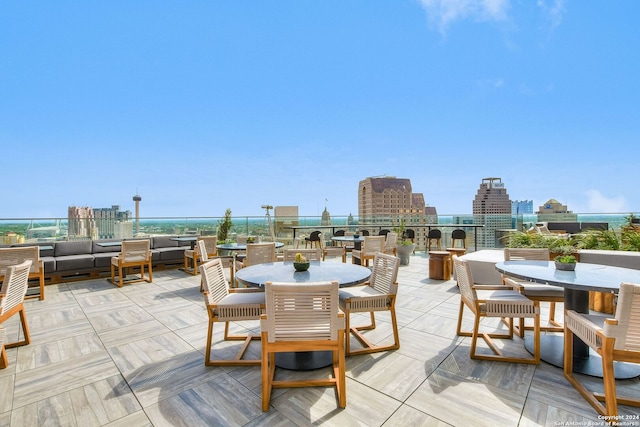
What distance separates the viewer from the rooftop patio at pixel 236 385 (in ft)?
5.61

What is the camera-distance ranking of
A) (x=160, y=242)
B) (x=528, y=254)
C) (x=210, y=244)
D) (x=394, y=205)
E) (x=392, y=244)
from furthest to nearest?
(x=394, y=205)
(x=160, y=242)
(x=392, y=244)
(x=210, y=244)
(x=528, y=254)

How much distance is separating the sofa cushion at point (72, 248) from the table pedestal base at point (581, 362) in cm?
825

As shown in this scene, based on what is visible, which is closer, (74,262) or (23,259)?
(23,259)

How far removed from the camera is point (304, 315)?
175 centimetres

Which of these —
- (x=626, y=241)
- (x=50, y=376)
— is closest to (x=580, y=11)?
(x=626, y=241)

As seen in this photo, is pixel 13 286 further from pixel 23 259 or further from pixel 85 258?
pixel 85 258

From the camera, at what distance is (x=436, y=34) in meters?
7.84

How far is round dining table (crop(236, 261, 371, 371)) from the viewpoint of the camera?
7.66ft

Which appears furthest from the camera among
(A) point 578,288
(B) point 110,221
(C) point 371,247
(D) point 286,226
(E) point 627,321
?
(D) point 286,226

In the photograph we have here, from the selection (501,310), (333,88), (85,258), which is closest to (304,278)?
(501,310)

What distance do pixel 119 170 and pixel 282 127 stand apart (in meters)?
18.0

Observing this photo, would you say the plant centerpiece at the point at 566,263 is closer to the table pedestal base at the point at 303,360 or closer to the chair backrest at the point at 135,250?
the table pedestal base at the point at 303,360

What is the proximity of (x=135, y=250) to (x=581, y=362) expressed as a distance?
6625mm

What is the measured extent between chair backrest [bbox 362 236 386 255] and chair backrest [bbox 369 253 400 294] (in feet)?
9.59
